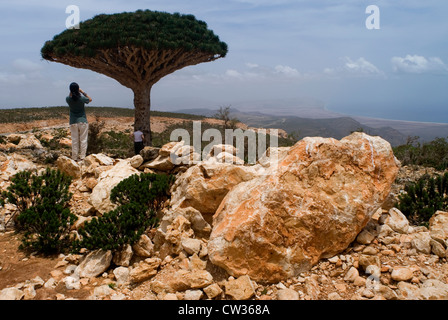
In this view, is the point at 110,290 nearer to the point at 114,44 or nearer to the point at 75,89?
the point at 75,89

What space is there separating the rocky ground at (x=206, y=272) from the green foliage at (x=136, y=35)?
28.9 feet

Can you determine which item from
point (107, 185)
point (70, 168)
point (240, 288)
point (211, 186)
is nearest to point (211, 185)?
point (211, 186)

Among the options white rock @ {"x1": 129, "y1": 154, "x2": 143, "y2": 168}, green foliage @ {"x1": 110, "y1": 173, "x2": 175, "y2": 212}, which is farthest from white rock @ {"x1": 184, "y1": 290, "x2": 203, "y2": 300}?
white rock @ {"x1": 129, "y1": 154, "x2": 143, "y2": 168}

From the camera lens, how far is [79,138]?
8703 mm

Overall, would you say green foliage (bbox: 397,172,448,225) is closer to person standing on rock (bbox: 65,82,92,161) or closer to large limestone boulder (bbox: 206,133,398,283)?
large limestone boulder (bbox: 206,133,398,283)

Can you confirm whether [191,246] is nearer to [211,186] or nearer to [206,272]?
[206,272]

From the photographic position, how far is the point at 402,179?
32.4 feet

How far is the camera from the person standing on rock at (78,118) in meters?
7.95

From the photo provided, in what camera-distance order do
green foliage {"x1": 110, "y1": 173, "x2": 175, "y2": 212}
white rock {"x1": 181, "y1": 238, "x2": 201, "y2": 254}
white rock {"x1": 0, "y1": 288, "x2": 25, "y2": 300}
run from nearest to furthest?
white rock {"x1": 0, "y1": 288, "x2": 25, "y2": 300} → white rock {"x1": 181, "y1": 238, "x2": 201, "y2": 254} → green foliage {"x1": 110, "y1": 173, "x2": 175, "y2": 212}

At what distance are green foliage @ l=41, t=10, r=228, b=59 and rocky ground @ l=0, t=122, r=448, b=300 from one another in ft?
28.9

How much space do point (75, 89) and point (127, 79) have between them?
547cm

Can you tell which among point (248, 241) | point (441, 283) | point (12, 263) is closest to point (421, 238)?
point (441, 283)

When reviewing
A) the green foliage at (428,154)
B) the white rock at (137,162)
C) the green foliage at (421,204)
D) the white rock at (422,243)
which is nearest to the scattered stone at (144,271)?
the white rock at (422,243)

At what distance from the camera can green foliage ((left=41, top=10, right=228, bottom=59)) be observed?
11609 mm
